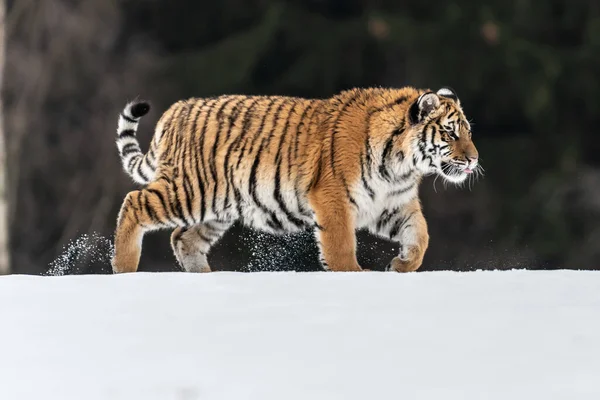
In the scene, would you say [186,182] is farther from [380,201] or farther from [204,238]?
[380,201]

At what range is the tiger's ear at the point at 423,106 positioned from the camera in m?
6.47

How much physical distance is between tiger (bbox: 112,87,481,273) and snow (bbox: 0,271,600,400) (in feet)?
4.48

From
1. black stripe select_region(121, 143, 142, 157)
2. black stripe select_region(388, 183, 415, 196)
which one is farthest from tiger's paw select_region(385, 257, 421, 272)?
black stripe select_region(121, 143, 142, 157)

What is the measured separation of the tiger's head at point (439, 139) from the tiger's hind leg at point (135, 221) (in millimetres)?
1428

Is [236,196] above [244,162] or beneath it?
beneath

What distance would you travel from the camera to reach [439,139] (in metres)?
6.49

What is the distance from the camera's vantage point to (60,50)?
14945 millimetres

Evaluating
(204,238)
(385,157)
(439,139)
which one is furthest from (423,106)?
(204,238)

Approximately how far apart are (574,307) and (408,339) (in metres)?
0.80

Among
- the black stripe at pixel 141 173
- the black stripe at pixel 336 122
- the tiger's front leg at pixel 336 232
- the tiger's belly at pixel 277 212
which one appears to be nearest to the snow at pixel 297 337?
the tiger's front leg at pixel 336 232

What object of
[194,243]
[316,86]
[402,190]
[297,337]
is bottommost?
[316,86]

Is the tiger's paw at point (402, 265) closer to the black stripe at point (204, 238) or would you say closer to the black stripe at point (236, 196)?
the black stripe at point (236, 196)

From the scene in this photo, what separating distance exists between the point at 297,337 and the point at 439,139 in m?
2.66

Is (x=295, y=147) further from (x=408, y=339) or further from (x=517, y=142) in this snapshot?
(x=517, y=142)
